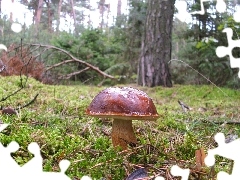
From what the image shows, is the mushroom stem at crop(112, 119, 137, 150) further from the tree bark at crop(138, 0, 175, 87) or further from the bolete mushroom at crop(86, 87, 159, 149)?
the tree bark at crop(138, 0, 175, 87)

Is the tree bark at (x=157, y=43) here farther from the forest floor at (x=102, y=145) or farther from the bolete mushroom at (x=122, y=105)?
the bolete mushroom at (x=122, y=105)

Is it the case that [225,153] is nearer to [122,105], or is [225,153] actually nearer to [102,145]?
[122,105]

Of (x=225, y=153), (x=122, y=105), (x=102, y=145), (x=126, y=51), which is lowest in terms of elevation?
(x=102, y=145)

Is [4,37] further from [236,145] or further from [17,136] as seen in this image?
[236,145]

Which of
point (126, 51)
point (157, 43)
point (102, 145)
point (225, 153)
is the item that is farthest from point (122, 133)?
point (126, 51)

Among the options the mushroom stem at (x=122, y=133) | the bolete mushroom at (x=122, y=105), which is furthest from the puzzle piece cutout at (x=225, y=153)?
the mushroom stem at (x=122, y=133)
